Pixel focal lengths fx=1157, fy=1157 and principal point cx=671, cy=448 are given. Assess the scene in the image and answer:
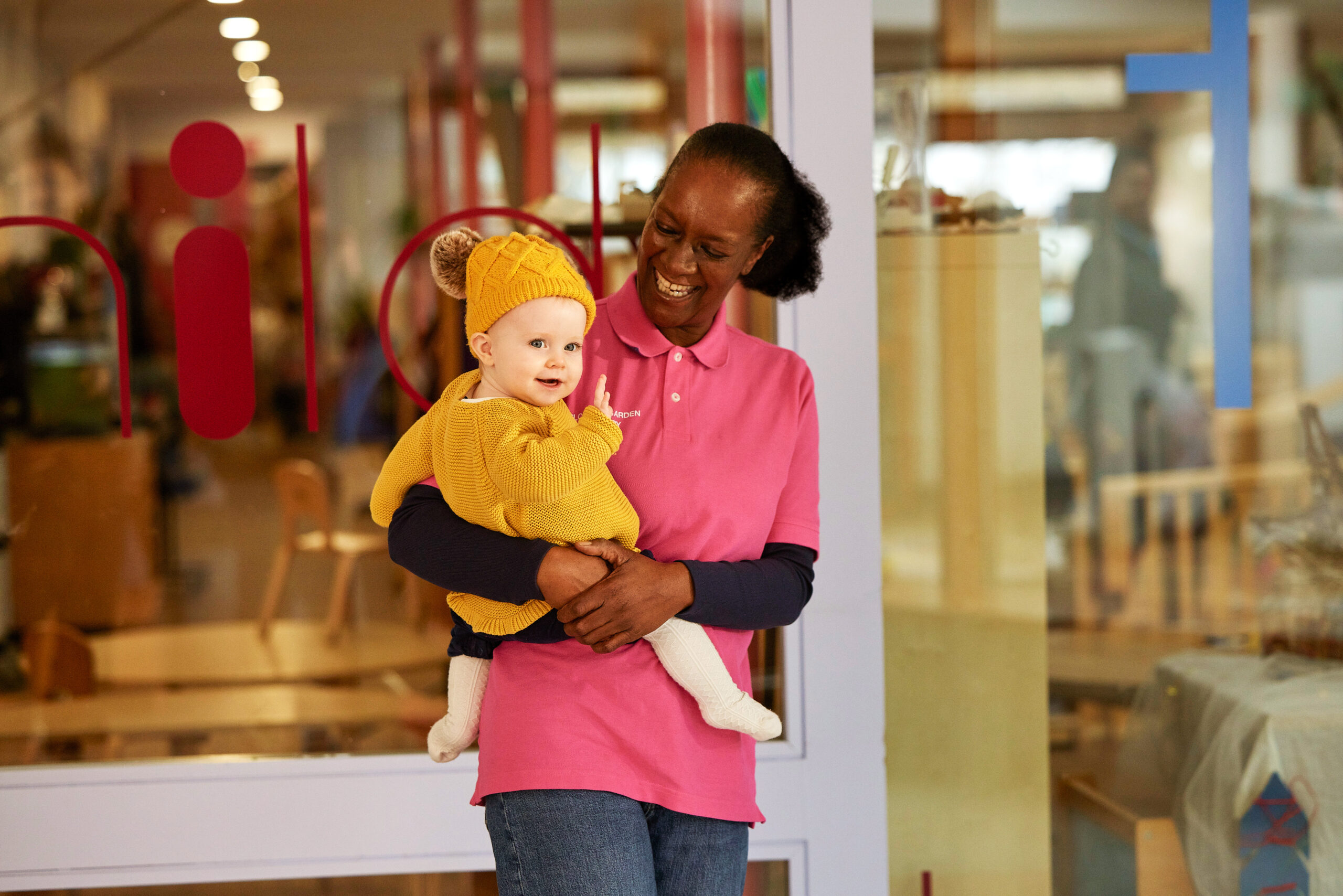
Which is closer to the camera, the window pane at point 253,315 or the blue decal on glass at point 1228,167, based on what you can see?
the blue decal on glass at point 1228,167

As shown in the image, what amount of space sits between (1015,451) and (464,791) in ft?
3.96

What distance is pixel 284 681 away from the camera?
3646 mm

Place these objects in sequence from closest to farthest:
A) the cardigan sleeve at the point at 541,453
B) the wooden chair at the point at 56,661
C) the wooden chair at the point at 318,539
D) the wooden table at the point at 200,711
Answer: the cardigan sleeve at the point at 541,453
the wooden table at the point at 200,711
the wooden chair at the point at 56,661
the wooden chair at the point at 318,539

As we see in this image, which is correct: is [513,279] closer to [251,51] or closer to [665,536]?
[665,536]

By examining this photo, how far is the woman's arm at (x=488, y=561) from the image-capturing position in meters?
1.16

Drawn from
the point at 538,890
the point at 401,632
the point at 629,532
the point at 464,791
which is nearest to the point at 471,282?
the point at 629,532

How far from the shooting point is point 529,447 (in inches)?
44.1

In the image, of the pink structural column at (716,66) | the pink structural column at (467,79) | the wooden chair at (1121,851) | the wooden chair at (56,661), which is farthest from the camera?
the pink structural column at (467,79)

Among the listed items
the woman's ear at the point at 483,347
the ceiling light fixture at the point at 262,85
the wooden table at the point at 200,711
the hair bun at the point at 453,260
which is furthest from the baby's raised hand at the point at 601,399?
the ceiling light fixture at the point at 262,85

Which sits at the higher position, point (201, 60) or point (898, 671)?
point (201, 60)

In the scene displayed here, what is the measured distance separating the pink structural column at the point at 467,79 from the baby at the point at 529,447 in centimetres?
→ 300

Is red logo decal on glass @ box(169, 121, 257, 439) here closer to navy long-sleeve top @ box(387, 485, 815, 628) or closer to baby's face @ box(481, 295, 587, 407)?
navy long-sleeve top @ box(387, 485, 815, 628)

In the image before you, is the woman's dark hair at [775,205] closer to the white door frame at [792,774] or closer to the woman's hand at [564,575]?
the woman's hand at [564,575]

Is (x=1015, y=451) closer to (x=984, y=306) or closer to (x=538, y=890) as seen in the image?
(x=984, y=306)
